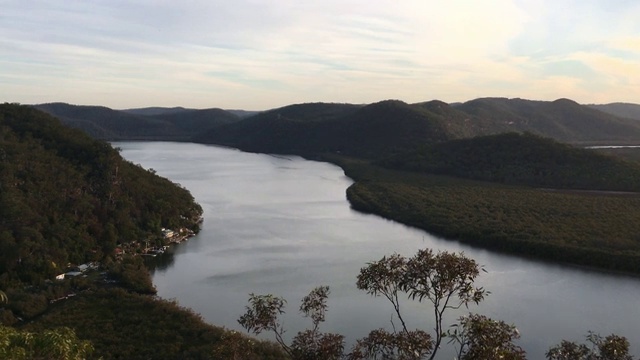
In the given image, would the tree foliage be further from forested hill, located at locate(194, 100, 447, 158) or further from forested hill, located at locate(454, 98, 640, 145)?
forested hill, located at locate(454, 98, 640, 145)

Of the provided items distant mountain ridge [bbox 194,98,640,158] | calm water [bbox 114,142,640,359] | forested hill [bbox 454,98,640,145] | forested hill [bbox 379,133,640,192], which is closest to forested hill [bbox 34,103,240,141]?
distant mountain ridge [bbox 194,98,640,158]

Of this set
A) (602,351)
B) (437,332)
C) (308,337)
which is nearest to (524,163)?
(602,351)

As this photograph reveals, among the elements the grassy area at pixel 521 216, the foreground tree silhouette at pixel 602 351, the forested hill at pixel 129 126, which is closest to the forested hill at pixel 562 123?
the grassy area at pixel 521 216

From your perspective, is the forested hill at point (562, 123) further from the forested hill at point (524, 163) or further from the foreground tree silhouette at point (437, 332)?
the foreground tree silhouette at point (437, 332)

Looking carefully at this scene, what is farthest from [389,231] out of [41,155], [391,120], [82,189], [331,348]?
[391,120]

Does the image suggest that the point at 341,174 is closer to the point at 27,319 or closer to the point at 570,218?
the point at 570,218

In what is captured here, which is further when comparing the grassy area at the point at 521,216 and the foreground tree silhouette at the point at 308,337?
the grassy area at the point at 521,216

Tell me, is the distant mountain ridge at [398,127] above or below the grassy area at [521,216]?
above

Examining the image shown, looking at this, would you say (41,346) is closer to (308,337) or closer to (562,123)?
(308,337)
